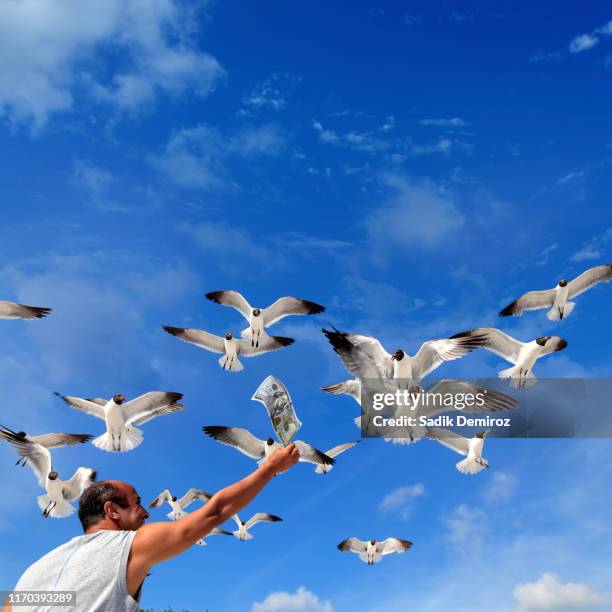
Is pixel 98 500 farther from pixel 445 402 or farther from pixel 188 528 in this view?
pixel 445 402

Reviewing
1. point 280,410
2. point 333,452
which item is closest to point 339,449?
point 333,452

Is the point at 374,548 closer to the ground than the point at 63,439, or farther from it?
closer to the ground

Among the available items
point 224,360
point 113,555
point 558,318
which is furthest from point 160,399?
point 113,555

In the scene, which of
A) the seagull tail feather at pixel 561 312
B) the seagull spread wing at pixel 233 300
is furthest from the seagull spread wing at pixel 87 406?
the seagull tail feather at pixel 561 312

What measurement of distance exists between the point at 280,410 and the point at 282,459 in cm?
121

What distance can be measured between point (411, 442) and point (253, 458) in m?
5.52

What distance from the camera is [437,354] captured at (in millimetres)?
18703

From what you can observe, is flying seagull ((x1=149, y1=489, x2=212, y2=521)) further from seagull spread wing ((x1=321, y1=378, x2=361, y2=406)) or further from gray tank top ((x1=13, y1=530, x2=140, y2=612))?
gray tank top ((x1=13, y1=530, x2=140, y2=612))

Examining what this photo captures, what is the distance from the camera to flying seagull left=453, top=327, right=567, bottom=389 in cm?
2108

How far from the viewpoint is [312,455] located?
818 inches

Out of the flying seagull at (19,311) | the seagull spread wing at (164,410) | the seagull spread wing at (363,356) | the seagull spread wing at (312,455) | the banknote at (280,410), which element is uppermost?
the flying seagull at (19,311)

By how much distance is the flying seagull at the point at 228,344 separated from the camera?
23.6m

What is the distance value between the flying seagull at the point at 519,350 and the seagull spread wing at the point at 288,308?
4.69 m

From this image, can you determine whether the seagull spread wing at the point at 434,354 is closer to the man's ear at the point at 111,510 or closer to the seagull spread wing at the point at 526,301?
the seagull spread wing at the point at 526,301
